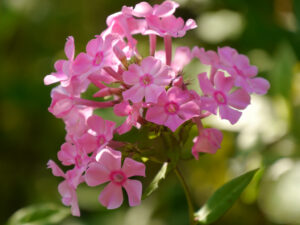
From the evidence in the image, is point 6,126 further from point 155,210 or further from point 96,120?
point 96,120

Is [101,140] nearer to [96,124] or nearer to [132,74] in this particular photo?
[96,124]

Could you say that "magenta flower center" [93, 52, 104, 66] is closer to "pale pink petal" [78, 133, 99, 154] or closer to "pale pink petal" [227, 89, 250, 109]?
"pale pink petal" [78, 133, 99, 154]

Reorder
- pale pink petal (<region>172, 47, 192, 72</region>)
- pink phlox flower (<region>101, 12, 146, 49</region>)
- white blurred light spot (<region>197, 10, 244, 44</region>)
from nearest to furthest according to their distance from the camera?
pink phlox flower (<region>101, 12, 146, 49</region>) → pale pink petal (<region>172, 47, 192, 72</region>) → white blurred light spot (<region>197, 10, 244, 44</region>)

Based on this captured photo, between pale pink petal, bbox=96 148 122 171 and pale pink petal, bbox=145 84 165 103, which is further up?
pale pink petal, bbox=145 84 165 103

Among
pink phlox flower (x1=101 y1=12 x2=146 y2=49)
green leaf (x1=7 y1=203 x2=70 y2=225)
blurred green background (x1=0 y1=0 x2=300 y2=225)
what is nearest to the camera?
pink phlox flower (x1=101 y1=12 x2=146 y2=49)

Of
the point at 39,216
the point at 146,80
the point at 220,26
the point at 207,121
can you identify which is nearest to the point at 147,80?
the point at 146,80

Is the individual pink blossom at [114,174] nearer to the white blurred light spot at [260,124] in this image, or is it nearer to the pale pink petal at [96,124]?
the pale pink petal at [96,124]

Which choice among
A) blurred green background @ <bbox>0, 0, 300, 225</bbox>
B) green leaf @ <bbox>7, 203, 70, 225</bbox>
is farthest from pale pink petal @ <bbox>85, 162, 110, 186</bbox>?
blurred green background @ <bbox>0, 0, 300, 225</bbox>
